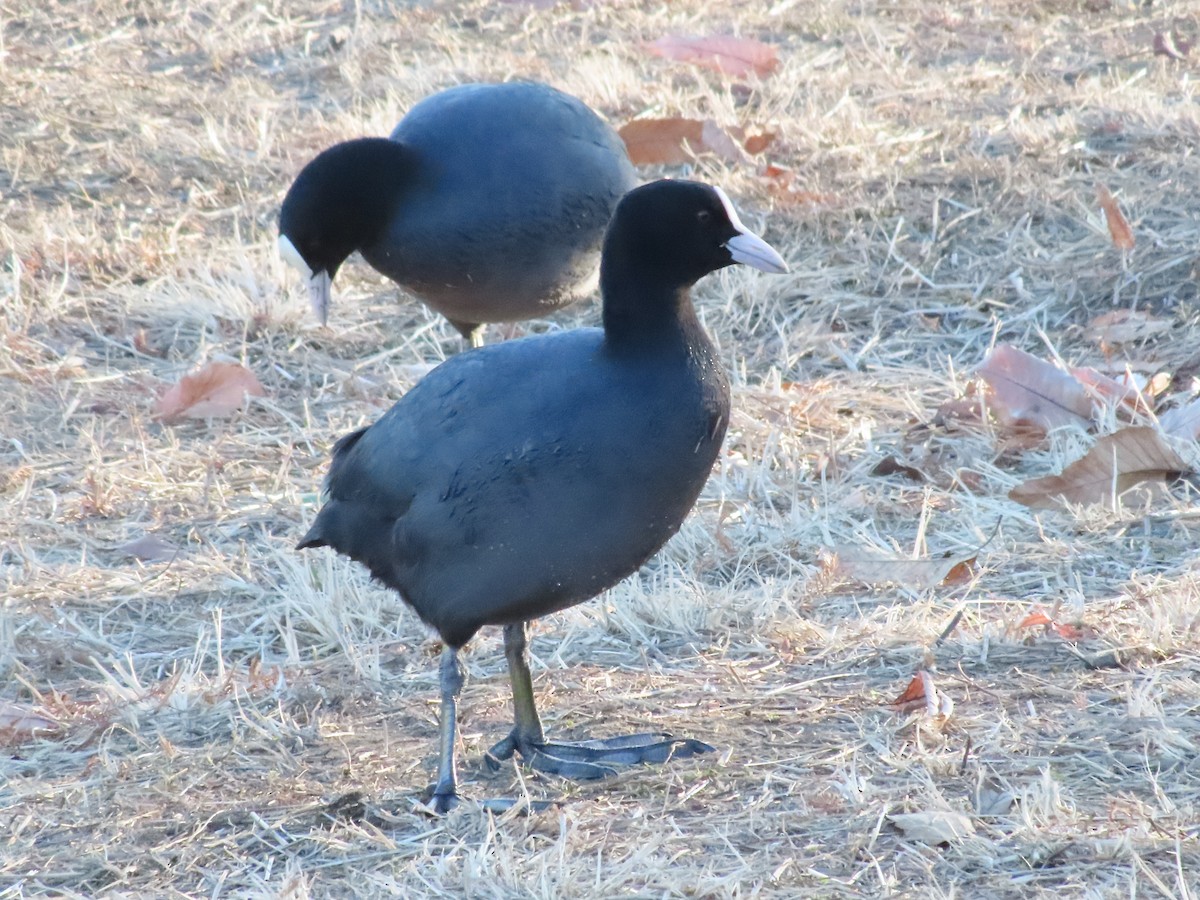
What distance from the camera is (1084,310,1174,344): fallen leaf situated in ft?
17.2

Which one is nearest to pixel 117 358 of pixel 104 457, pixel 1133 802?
pixel 104 457

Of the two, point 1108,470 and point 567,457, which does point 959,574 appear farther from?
point 567,457

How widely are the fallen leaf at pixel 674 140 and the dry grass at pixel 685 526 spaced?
0.26 m

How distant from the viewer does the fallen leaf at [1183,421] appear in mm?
4437

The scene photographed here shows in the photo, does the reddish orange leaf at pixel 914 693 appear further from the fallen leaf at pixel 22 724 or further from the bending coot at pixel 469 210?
the bending coot at pixel 469 210

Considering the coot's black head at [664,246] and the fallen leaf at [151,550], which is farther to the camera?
the fallen leaf at [151,550]

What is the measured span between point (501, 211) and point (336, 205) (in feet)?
1.54

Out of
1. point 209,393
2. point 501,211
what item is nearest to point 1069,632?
point 501,211

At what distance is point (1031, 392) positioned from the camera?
4.72 metres

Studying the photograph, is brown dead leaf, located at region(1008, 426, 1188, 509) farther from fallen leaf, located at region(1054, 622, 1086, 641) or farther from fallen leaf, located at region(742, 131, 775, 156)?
fallen leaf, located at region(742, 131, 775, 156)

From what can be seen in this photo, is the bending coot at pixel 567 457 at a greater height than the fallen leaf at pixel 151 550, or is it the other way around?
the bending coot at pixel 567 457

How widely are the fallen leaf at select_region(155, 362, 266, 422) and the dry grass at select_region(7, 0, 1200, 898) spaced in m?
0.07

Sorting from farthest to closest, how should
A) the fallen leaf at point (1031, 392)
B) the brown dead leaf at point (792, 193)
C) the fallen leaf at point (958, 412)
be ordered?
the brown dead leaf at point (792, 193)
the fallen leaf at point (958, 412)
the fallen leaf at point (1031, 392)

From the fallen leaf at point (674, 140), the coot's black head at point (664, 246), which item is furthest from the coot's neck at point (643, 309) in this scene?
the fallen leaf at point (674, 140)
